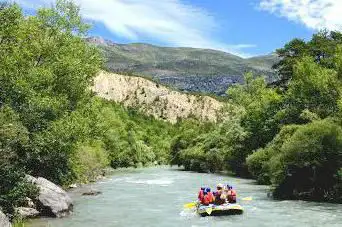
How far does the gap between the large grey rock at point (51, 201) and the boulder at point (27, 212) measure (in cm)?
58

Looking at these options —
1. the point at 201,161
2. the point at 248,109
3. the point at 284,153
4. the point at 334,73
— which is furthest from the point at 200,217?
the point at 201,161

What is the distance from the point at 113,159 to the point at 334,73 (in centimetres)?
5774

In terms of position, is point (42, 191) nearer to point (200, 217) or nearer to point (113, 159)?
point (200, 217)

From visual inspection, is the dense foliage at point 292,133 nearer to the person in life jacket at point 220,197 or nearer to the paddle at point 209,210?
the person in life jacket at point 220,197

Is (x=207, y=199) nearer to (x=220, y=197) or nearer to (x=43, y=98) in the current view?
(x=220, y=197)

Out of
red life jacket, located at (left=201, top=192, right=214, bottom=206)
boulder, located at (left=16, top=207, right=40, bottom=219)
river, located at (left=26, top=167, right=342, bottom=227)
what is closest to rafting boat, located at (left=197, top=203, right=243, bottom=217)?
river, located at (left=26, top=167, right=342, bottom=227)

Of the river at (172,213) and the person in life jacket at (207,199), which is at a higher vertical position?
the person in life jacket at (207,199)

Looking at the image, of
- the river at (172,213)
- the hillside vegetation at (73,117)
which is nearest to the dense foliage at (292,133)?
the hillside vegetation at (73,117)

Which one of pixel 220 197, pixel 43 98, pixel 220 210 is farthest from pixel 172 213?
pixel 43 98

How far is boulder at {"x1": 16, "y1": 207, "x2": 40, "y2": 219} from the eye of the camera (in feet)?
91.7

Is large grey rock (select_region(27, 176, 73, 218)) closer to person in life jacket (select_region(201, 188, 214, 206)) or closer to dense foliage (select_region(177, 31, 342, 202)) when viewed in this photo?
person in life jacket (select_region(201, 188, 214, 206))

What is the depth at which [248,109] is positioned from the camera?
74875mm

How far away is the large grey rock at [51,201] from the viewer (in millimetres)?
29719

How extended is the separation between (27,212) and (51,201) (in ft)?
6.66
